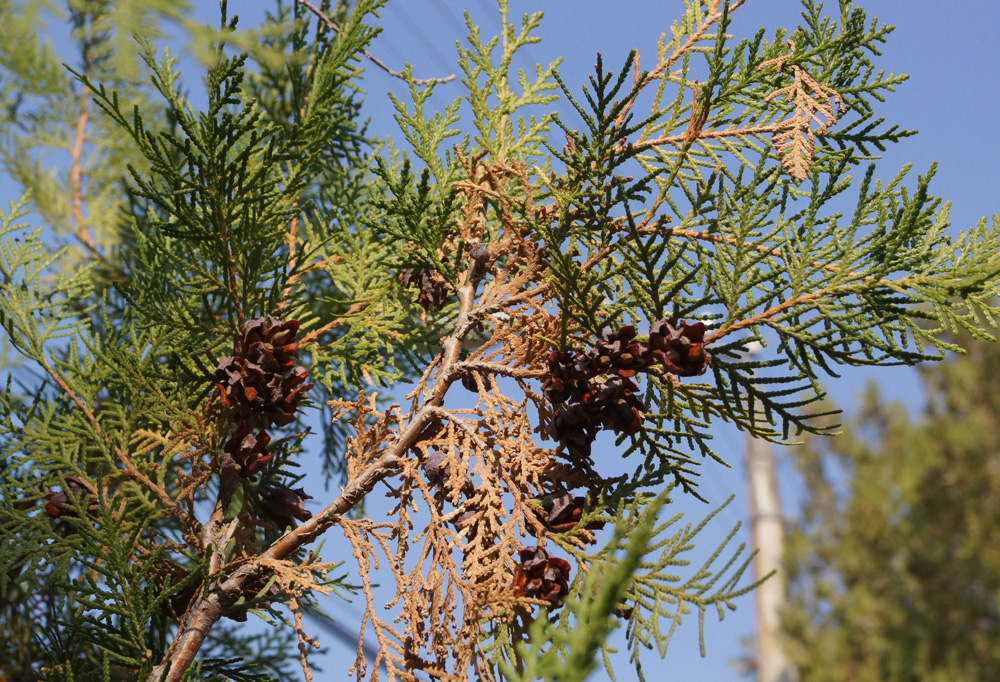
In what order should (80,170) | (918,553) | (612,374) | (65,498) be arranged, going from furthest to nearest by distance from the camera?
1. (918,553)
2. (80,170)
3. (65,498)
4. (612,374)

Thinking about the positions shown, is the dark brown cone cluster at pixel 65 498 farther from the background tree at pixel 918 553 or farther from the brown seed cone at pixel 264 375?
the background tree at pixel 918 553

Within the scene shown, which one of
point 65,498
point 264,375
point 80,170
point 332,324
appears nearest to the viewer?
point 264,375

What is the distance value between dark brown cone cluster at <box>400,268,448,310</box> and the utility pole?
11.9 meters

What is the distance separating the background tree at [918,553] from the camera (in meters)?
11.7

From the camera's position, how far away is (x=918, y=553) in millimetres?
12680

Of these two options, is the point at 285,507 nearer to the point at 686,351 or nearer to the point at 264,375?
the point at 264,375

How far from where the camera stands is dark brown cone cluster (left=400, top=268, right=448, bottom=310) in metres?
1.92

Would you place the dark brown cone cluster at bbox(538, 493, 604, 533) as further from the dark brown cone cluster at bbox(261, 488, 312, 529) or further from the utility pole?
the utility pole

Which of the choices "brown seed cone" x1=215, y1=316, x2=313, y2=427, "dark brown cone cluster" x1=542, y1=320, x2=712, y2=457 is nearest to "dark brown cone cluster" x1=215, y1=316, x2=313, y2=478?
"brown seed cone" x1=215, y1=316, x2=313, y2=427

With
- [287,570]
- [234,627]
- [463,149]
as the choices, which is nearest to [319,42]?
[463,149]

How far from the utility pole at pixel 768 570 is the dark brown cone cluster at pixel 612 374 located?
39.6ft

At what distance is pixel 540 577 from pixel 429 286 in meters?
0.73

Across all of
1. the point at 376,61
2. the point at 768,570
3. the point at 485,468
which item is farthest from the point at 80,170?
the point at 768,570

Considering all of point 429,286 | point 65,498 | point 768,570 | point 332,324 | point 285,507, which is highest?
point 768,570
